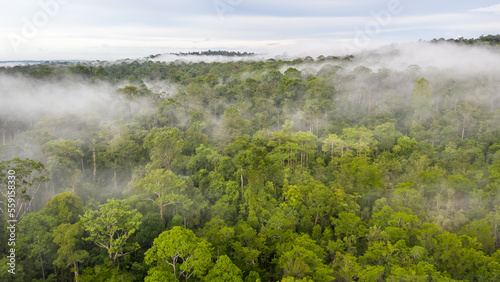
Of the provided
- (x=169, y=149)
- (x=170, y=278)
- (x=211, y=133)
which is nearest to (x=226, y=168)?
(x=169, y=149)

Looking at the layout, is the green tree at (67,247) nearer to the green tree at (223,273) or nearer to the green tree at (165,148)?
the green tree at (223,273)

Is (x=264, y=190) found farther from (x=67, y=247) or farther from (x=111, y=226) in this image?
(x=67, y=247)

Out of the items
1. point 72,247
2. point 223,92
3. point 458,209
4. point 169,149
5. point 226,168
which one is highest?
point 223,92

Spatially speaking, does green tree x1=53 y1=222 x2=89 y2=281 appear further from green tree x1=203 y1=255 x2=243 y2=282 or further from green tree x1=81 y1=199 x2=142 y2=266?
green tree x1=203 y1=255 x2=243 y2=282

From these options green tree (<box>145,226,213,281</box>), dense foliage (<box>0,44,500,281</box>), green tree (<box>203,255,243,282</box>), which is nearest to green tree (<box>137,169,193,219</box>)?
dense foliage (<box>0,44,500,281</box>)

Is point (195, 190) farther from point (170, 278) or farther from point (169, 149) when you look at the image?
point (170, 278)

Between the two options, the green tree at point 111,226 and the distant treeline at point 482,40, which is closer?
the green tree at point 111,226

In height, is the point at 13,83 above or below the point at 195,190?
above

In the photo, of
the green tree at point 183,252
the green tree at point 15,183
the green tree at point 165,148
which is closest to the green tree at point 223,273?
the green tree at point 183,252
